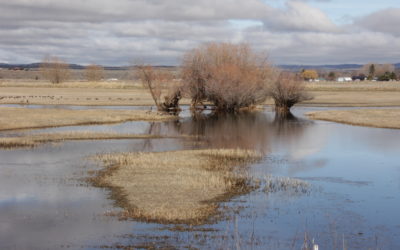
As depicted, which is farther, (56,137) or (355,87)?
(355,87)

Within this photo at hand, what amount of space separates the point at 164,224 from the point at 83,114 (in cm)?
3640

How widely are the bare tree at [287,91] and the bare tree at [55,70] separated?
96540 millimetres

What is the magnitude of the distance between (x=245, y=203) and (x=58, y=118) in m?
30.9

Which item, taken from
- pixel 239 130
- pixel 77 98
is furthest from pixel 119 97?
pixel 239 130

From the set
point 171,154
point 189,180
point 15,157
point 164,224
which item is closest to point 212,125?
point 171,154

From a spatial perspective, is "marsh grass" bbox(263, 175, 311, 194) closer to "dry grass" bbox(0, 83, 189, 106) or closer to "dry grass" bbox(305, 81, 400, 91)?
"dry grass" bbox(0, 83, 189, 106)

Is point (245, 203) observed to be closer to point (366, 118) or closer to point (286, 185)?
point (286, 185)

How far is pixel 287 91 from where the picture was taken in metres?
63.6

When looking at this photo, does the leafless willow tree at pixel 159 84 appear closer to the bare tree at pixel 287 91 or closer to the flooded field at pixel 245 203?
the bare tree at pixel 287 91

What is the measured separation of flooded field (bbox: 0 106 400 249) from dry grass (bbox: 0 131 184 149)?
1473 mm

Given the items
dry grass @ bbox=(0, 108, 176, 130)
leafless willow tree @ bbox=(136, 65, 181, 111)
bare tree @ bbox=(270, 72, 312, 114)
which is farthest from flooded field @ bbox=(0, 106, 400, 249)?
bare tree @ bbox=(270, 72, 312, 114)

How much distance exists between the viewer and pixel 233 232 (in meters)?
13.8

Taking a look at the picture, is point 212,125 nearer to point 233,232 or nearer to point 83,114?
point 83,114

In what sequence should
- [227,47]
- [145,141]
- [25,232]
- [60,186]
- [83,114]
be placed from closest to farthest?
[25,232], [60,186], [145,141], [83,114], [227,47]
